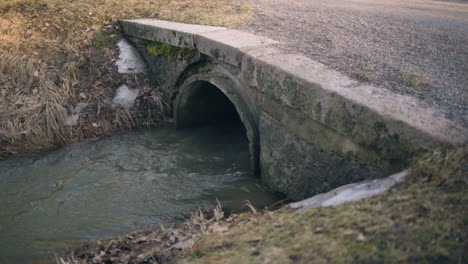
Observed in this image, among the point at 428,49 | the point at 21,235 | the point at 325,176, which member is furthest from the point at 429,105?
the point at 21,235

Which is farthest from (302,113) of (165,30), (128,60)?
(128,60)

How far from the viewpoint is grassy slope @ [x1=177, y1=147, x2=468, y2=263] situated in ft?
6.04

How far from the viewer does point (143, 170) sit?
5133 mm

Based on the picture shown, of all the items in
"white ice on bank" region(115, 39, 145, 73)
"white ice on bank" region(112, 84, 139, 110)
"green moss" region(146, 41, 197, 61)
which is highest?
"green moss" region(146, 41, 197, 61)

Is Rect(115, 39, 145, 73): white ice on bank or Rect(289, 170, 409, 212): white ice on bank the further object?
Rect(115, 39, 145, 73): white ice on bank

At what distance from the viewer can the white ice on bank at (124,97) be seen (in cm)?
627

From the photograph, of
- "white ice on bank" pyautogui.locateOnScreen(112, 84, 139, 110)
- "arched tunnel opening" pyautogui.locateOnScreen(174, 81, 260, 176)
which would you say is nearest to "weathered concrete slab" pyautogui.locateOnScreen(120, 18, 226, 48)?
"arched tunnel opening" pyautogui.locateOnScreen(174, 81, 260, 176)

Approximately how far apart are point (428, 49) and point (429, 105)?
6.12 feet

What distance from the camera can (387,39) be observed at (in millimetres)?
4902

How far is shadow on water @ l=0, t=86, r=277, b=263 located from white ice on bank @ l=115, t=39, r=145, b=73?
1104mm

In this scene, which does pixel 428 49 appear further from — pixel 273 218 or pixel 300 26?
pixel 273 218

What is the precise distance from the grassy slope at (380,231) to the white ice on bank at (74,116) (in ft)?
13.5

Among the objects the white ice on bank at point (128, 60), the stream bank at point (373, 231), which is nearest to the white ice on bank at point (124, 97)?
the white ice on bank at point (128, 60)

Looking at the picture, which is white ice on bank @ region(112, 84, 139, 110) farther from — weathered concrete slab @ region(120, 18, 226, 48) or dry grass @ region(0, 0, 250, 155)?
weathered concrete slab @ region(120, 18, 226, 48)
